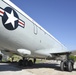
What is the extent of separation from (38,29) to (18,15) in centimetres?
385

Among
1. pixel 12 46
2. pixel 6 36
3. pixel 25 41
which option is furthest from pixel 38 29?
pixel 6 36

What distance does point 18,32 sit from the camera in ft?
46.3

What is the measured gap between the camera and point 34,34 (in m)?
16.5

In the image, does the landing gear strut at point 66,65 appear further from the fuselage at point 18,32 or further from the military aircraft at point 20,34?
the fuselage at point 18,32

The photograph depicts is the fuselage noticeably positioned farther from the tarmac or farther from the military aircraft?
the tarmac

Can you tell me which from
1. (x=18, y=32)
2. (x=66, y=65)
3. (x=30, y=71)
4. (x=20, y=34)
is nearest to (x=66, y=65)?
(x=66, y=65)

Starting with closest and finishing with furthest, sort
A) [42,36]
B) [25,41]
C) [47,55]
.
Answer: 1. [25,41]
2. [42,36]
3. [47,55]

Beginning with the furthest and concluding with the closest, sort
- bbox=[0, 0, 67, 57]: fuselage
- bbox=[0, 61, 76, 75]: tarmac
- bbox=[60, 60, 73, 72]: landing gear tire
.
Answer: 1. bbox=[60, 60, 73, 72]: landing gear tire
2. bbox=[0, 61, 76, 75]: tarmac
3. bbox=[0, 0, 67, 57]: fuselage

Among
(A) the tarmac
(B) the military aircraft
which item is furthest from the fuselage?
(A) the tarmac

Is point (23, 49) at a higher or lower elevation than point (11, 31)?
lower

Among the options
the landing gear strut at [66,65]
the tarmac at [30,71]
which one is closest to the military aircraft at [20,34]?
the landing gear strut at [66,65]

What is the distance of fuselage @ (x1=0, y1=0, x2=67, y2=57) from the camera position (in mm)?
12852

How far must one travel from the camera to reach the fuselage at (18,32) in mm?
12852

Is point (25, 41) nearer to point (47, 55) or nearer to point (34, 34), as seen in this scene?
point (34, 34)
